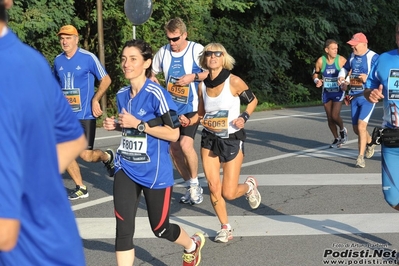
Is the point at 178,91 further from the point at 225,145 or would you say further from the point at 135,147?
the point at 135,147

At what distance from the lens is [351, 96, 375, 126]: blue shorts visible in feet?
36.4

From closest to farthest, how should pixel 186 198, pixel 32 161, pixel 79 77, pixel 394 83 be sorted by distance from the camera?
pixel 32 161
pixel 394 83
pixel 186 198
pixel 79 77

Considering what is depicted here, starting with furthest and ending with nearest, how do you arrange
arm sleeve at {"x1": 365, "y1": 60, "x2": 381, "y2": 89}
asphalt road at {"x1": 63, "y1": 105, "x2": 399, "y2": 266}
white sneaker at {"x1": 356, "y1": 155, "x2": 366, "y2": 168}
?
white sneaker at {"x1": 356, "y1": 155, "x2": 366, "y2": 168}, asphalt road at {"x1": 63, "y1": 105, "x2": 399, "y2": 266}, arm sleeve at {"x1": 365, "y1": 60, "x2": 381, "y2": 89}

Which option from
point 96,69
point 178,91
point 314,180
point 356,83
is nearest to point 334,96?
point 356,83

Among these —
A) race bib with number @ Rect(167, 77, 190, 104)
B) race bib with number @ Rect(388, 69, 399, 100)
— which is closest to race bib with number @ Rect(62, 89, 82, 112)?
race bib with number @ Rect(167, 77, 190, 104)

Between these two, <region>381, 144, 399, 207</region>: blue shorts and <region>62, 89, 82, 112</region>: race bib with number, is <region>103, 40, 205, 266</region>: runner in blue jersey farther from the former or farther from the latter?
<region>62, 89, 82, 112</region>: race bib with number

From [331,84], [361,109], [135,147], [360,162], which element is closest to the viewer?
[135,147]

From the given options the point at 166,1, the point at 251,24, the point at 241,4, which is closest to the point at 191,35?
the point at 166,1

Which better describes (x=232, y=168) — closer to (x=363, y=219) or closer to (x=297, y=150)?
(x=363, y=219)

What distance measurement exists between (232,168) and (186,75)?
5.64ft

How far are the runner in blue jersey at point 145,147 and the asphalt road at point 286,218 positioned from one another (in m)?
0.87

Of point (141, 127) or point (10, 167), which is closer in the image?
point (10, 167)

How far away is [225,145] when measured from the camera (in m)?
6.87

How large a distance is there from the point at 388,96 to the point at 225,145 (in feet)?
5.15
